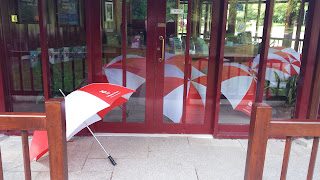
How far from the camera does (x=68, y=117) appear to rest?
93.5 inches

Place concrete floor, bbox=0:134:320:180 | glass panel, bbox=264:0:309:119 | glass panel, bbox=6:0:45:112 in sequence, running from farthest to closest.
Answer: glass panel, bbox=6:0:45:112
glass panel, bbox=264:0:309:119
concrete floor, bbox=0:134:320:180

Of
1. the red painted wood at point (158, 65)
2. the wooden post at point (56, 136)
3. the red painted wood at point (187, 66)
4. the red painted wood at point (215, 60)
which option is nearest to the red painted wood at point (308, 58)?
the red painted wood at point (215, 60)

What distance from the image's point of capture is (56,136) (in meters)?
1.60

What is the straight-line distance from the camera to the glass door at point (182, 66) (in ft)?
11.1

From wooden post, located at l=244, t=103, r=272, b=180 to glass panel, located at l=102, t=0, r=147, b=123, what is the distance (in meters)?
2.10

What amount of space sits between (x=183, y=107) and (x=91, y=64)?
1331mm

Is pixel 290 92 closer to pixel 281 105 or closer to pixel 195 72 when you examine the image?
pixel 281 105

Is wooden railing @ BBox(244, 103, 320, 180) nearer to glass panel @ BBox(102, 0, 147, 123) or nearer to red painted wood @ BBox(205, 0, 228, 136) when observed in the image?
red painted wood @ BBox(205, 0, 228, 136)

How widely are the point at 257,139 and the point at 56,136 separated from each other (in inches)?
46.7

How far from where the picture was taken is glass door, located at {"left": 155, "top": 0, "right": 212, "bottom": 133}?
11.1ft

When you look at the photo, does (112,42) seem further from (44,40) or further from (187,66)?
(187,66)

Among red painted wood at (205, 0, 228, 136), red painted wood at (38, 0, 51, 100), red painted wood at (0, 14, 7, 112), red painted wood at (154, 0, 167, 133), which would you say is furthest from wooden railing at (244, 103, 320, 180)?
red painted wood at (0, 14, 7, 112)

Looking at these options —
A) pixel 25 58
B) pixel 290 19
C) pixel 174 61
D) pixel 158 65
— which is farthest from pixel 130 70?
pixel 290 19

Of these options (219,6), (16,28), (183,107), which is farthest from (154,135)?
(16,28)
